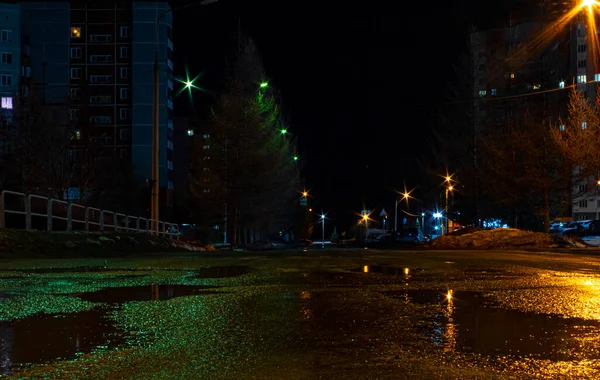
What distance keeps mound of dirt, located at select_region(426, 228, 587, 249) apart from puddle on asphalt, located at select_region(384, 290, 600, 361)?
2117 cm

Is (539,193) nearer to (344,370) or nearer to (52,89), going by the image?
(344,370)

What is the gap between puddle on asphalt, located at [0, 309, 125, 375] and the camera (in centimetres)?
463

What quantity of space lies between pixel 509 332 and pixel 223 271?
6610 millimetres

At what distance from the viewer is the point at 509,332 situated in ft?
18.2

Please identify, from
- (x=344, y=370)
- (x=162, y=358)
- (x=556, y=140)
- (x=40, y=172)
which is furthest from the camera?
(x=40, y=172)

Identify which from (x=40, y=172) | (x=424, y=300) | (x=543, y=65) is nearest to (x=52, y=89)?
(x=40, y=172)

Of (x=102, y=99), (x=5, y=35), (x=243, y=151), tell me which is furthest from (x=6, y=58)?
(x=243, y=151)

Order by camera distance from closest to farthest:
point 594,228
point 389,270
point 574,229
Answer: point 389,270 < point 594,228 < point 574,229

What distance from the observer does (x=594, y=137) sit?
87.7 ft

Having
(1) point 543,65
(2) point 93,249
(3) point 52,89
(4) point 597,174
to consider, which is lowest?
(2) point 93,249

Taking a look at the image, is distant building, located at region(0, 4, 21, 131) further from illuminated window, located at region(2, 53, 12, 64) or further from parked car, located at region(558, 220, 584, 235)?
parked car, located at region(558, 220, 584, 235)

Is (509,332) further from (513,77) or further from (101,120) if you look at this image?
(101,120)

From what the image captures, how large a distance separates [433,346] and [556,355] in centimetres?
90

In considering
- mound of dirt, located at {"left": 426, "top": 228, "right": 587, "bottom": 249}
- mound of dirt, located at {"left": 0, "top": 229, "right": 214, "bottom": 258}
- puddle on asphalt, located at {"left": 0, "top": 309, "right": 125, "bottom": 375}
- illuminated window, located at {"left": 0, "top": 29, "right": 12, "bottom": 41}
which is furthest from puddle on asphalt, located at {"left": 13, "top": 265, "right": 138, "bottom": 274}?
illuminated window, located at {"left": 0, "top": 29, "right": 12, "bottom": 41}
